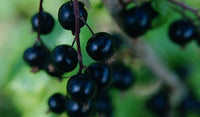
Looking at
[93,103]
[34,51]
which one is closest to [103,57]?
[93,103]

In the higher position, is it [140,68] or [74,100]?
[74,100]

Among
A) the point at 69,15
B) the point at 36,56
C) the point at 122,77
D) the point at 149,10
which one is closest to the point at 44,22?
the point at 36,56

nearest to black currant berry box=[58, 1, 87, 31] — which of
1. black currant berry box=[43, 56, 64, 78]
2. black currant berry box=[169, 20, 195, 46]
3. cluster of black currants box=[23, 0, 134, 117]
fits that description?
cluster of black currants box=[23, 0, 134, 117]

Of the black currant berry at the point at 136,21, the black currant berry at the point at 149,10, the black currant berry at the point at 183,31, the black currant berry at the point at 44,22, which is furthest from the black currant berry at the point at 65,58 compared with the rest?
the black currant berry at the point at 183,31

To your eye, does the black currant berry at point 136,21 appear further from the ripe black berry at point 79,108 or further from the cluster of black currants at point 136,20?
the ripe black berry at point 79,108

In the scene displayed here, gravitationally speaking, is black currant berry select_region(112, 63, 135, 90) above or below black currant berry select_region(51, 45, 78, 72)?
below

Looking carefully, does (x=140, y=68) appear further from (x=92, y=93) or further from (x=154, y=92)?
(x=92, y=93)

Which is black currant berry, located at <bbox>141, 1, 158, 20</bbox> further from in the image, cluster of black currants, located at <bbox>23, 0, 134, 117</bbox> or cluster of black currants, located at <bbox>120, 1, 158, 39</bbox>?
cluster of black currants, located at <bbox>23, 0, 134, 117</bbox>
